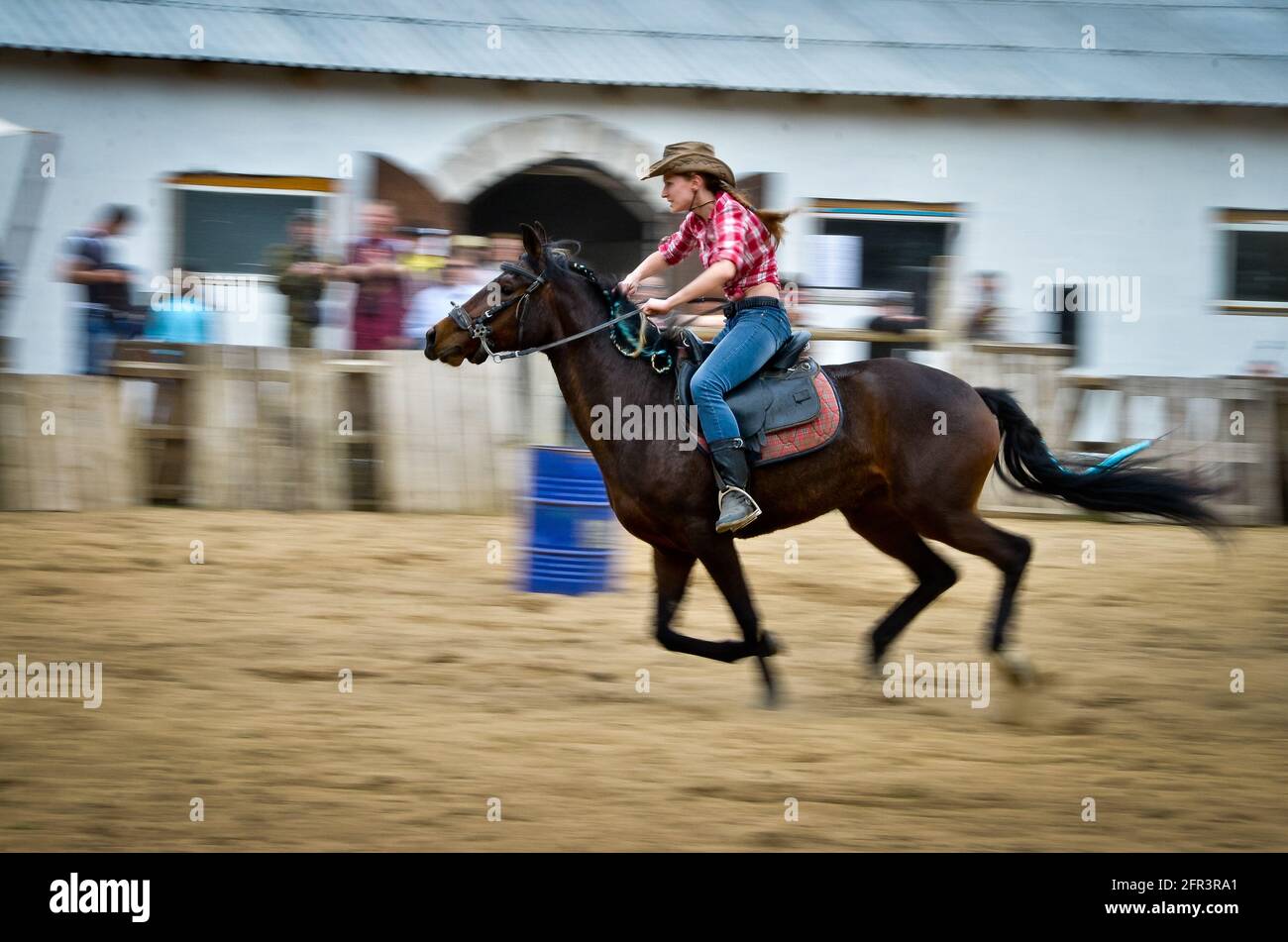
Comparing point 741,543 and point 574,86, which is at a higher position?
point 574,86

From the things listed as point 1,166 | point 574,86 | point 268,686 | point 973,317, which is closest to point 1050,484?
point 268,686

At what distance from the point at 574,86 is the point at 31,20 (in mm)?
5582

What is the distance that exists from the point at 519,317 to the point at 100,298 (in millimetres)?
6916

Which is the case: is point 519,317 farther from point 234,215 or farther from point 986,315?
point 234,215

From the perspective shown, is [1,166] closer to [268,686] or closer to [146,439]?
[146,439]

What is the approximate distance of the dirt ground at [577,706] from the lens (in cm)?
509

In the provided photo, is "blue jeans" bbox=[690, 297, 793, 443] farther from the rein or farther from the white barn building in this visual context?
the white barn building

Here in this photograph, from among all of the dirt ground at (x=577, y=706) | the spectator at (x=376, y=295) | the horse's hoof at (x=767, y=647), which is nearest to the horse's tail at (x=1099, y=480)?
the dirt ground at (x=577, y=706)

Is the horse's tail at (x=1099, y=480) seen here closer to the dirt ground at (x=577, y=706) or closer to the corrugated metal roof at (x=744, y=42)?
the dirt ground at (x=577, y=706)

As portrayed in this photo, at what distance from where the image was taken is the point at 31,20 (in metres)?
14.4

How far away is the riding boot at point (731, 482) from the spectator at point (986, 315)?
765 centimetres

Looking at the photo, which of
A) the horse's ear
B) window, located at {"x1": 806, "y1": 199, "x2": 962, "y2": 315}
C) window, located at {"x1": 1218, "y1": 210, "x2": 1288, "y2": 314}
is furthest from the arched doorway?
the horse's ear

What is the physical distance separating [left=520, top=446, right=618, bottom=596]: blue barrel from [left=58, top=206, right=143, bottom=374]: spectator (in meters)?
5.19

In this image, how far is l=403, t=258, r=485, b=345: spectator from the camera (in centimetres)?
1238
